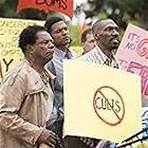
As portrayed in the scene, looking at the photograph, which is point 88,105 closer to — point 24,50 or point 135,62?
point 24,50

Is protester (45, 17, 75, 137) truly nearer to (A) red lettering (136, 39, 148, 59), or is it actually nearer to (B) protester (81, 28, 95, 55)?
(B) protester (81, 28, 95, 55)

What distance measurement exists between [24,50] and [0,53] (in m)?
0.98

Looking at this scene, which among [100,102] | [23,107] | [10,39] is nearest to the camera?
[100,102]

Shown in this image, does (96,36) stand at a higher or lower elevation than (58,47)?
higher

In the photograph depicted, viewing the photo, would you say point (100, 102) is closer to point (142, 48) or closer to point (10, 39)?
point (142, 48)

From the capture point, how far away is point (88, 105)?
4754 millimetres

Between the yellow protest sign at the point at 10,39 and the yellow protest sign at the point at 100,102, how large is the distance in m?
1.21

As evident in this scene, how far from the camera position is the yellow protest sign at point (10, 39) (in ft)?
19.6

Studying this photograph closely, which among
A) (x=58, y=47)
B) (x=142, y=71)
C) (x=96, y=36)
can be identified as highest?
(x=96, y=36)

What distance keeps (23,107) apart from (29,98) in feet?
0.18

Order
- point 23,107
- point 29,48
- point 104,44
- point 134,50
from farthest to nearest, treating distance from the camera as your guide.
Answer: point 134,50, point 104,44, point 29,48, point 23,107

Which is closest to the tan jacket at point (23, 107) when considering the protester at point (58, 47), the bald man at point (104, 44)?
the protester at point (58, 47)

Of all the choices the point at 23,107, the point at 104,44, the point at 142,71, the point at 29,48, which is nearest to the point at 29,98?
the point at 23,107

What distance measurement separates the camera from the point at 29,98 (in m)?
4.92
